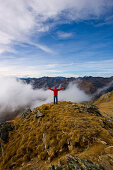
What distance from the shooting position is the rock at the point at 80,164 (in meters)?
6.46

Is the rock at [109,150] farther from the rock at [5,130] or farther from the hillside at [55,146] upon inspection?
the rock at [5,130]

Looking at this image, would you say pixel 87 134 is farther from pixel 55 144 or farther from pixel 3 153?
pixel 3 153

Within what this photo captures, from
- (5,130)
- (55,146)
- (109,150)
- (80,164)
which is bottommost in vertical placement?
(5,130)

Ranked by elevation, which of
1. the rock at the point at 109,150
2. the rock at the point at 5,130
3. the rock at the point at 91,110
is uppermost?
the rock at the point at 109,150

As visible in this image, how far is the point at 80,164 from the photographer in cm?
684

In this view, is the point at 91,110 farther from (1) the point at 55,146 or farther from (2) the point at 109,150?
(1) the point at 55,146

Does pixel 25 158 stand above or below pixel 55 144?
below

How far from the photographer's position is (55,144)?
32.0ft

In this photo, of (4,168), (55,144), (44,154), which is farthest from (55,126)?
(4,168)

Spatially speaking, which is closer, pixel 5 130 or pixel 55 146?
pixel 55 146

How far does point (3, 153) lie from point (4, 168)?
194cm

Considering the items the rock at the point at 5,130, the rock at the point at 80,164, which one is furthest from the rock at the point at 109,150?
the rock at the point at 5,130

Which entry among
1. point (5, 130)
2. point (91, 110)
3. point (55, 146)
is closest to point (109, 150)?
point (55, 146)

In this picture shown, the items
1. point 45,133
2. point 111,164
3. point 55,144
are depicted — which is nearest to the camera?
point 111,164
